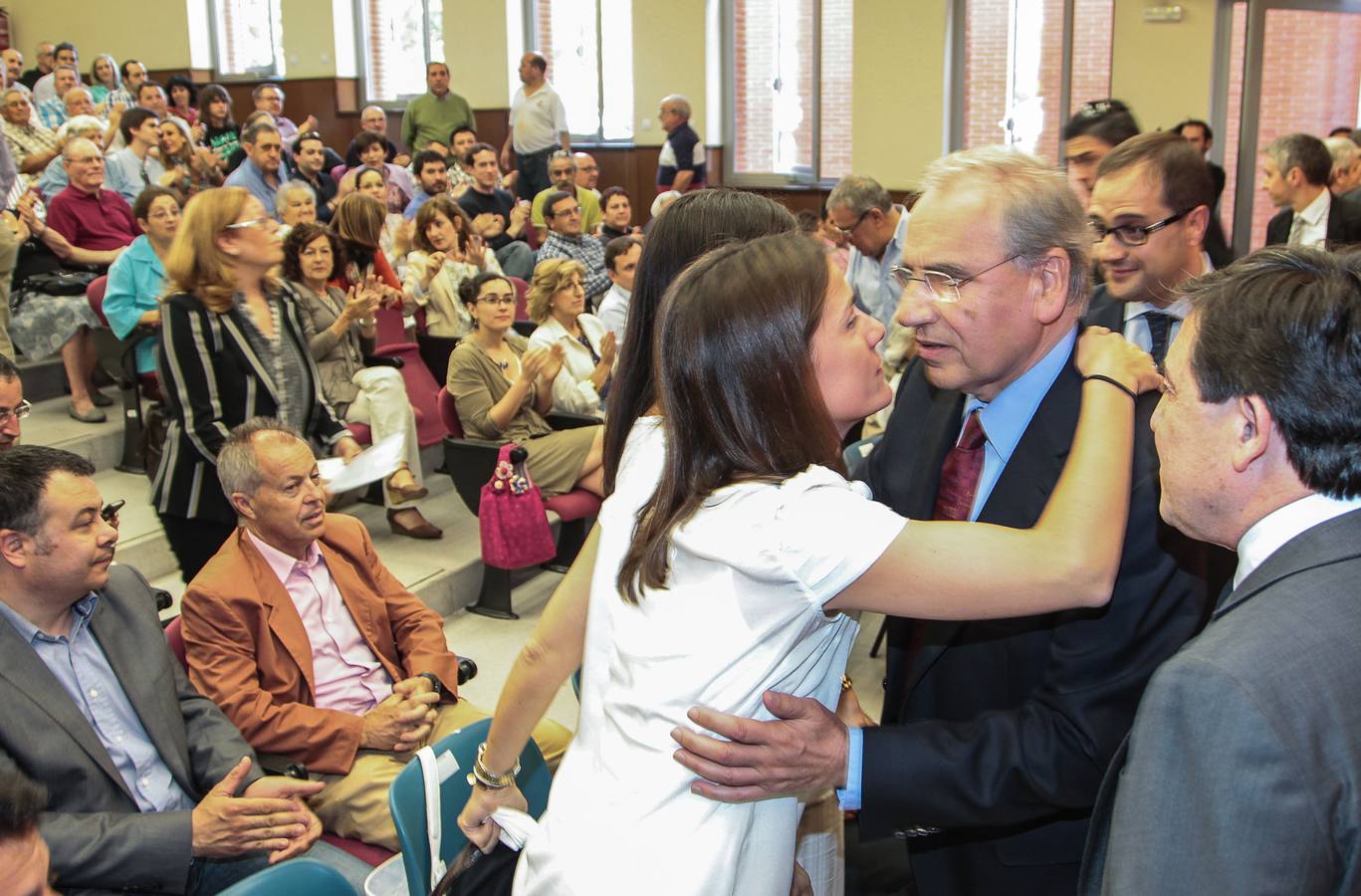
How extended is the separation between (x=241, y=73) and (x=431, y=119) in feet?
18.0

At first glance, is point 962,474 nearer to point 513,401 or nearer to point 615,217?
point 513,401

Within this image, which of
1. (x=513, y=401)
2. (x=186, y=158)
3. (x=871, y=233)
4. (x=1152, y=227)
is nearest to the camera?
(x=1152, y=227)

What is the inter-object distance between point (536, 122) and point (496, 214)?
8.49 feet

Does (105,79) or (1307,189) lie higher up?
(105,79)

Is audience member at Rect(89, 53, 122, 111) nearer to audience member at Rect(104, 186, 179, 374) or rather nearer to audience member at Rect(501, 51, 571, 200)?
audience member at Rect(501, 51, 571, 200)

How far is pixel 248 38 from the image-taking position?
14844mm

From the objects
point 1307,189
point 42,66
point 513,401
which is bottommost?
point 513,401

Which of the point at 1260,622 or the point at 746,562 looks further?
the point at 746,562

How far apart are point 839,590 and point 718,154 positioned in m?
11.4

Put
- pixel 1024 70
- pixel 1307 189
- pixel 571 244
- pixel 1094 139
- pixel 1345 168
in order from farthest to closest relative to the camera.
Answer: pixel 1024 70
pixel 1345 168
pixel 571 244
pixel 1307 189
pixel 1094 139

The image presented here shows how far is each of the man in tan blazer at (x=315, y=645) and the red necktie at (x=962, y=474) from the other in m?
1.49

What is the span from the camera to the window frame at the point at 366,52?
1374 cm

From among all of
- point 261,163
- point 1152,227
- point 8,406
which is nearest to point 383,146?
point 261,163

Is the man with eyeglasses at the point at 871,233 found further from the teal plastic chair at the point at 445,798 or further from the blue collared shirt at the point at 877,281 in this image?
the teal plastic chair at the point at 445,798
